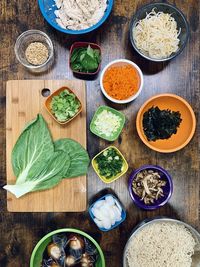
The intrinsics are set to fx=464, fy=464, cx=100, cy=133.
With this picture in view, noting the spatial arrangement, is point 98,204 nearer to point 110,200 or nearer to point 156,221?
point 110,200

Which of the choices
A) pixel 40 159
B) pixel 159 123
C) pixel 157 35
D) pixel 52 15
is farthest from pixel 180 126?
pixel 52 15

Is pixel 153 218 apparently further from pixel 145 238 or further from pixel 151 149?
pixel 151 149

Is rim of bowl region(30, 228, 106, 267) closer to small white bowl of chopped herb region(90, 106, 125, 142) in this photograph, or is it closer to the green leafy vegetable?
the green leafy vegetable

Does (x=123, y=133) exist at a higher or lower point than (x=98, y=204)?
Answer: higher

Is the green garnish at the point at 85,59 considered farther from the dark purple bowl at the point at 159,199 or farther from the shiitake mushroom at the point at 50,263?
→ the shiitake mushroom at the point at 50,263

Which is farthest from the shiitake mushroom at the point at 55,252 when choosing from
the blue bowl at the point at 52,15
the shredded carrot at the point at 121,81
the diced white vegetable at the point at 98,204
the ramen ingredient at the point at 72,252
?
the blue bowl at the point at 52,15

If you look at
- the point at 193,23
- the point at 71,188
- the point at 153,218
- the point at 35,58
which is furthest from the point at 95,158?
the point at 193,23

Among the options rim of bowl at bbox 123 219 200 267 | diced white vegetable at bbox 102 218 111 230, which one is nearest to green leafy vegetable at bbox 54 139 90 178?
diced white vegetable at bbox 102 218 111 230
